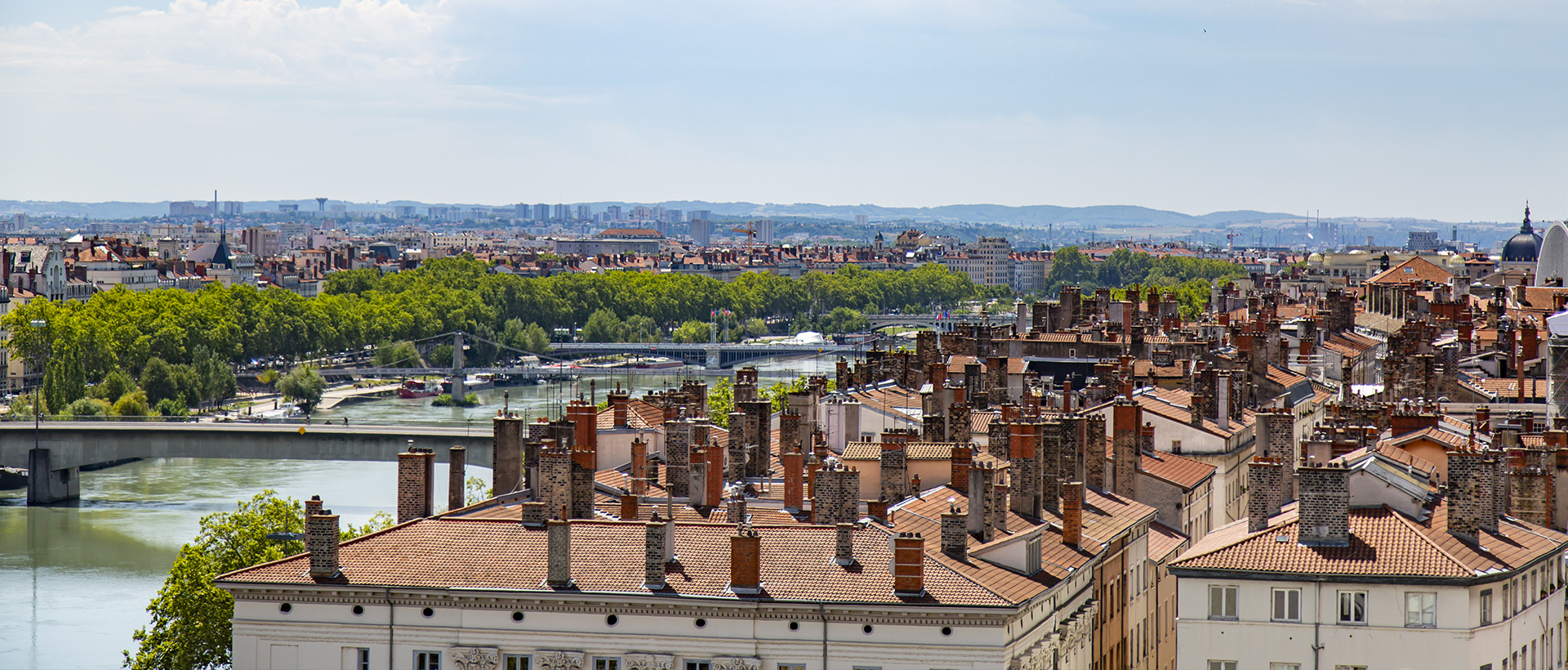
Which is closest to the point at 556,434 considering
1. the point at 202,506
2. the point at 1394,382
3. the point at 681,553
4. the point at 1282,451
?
the point at 681,553

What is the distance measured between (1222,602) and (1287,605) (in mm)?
515

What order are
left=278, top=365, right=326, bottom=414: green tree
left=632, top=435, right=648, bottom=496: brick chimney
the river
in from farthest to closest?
left=278, top=365, right=326, bottom=414: green tree → the river → left=632, top=435, right=648, bottom=496: brick chimney

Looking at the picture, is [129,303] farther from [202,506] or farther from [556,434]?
[556,434]

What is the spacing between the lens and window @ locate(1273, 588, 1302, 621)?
1759 cm

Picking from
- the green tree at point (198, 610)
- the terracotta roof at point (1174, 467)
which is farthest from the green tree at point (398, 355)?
the terracotta roof at point (1174, 467)

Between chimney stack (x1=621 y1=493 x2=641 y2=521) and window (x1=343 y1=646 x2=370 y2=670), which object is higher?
chimney stack (x1=621 y1=493 x2=641 y2=521)

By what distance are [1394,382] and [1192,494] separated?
9.81 meters

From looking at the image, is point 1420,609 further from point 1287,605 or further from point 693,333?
point 693,333

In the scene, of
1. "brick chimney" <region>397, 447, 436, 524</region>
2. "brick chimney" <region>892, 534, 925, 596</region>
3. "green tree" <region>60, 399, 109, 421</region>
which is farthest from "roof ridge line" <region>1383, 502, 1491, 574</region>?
"green tree" <region>60, 399, 109, 421</region>

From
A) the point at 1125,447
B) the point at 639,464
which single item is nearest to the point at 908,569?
the point at 639,464

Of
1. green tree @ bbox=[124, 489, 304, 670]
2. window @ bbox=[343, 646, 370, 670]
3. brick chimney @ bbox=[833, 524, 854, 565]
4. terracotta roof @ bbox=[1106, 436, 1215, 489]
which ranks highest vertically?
brick chimney @ bbox=[833, 524, 854, 565]

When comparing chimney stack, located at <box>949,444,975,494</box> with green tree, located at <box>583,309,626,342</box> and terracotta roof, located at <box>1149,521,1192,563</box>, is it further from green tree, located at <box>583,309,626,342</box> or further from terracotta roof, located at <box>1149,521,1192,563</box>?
green tree, located at <box>583,309,626,342</box>

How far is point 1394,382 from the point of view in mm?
34406

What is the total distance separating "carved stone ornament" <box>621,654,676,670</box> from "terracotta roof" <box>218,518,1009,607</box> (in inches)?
19.5
